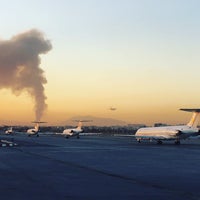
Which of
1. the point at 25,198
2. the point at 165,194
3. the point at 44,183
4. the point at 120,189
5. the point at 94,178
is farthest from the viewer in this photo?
the point at 94,178

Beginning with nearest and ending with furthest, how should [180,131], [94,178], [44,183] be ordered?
1. [44,183]
2. [94,178]
3. [180,131]

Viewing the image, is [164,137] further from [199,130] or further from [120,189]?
[120,189]

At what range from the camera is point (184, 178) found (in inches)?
1006

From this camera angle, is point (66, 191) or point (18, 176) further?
point (18, 176)

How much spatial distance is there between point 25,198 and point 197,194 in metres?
6.86

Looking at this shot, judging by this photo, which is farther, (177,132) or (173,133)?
(173,133)

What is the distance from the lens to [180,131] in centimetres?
8700

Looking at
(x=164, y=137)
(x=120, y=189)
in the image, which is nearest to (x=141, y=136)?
(x=164, y=137)

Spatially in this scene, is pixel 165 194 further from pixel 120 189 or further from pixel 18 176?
pixel 18 176

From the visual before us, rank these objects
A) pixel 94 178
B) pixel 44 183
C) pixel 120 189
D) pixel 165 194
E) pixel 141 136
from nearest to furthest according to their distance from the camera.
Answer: pixel 165 194 < pixel 120 189 < pixel 44 183 < pixel 94 178 < pixel 141 136

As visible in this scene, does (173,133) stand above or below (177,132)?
below

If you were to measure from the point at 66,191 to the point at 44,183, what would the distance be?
10.2 feet

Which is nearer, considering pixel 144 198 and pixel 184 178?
pixel 144 198

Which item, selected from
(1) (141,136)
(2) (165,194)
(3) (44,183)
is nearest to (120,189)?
(2) (165,194)
